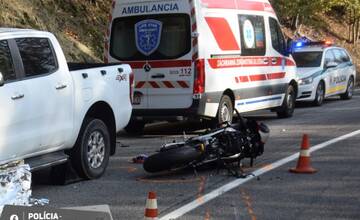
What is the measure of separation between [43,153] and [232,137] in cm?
249

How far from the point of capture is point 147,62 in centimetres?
1204

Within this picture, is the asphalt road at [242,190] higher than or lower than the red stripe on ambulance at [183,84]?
lower

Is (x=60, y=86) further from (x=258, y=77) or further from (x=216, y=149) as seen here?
(x=258, y=77)

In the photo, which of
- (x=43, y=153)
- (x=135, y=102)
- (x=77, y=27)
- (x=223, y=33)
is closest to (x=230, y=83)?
(x=223, y=33)

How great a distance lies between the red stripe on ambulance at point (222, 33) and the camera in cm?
1202

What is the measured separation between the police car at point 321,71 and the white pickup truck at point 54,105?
1004 cm

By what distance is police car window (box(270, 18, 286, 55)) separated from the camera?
48.0 ft

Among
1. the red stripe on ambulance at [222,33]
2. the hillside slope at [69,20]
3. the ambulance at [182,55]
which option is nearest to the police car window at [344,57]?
the hillside slope at [69,20]

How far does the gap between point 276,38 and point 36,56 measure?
327 inches

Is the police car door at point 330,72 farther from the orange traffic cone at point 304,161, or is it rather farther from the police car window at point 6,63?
the police car window at point 6,63

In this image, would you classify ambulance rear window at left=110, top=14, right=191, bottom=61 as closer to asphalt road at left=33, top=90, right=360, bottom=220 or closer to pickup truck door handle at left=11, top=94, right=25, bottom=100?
asphalt road at left=33, top=90, right=360, bottom=220

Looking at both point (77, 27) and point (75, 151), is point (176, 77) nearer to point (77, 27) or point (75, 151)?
point (75, 151)

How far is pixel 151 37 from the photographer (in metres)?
12.0

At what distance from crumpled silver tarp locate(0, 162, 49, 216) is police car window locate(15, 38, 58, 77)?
6.60 ft
